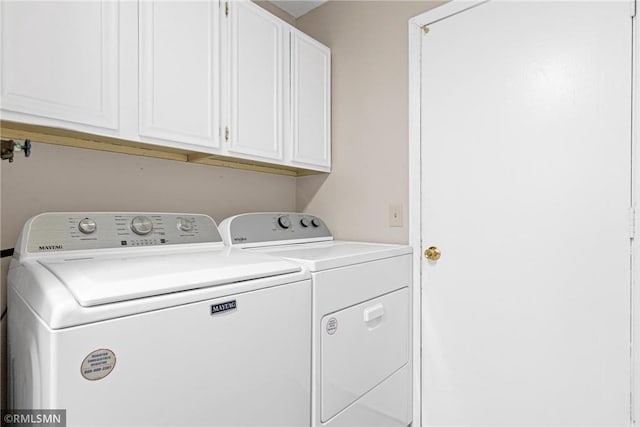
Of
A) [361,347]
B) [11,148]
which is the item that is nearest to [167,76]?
[11,148]

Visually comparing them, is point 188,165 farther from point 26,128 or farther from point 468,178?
point 468,178

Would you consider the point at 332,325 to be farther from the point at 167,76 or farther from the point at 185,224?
the point at 167,76

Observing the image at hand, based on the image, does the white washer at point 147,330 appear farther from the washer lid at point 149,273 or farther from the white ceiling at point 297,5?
the white ceiling at point 297,5

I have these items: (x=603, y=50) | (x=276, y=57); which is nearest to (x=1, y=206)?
(x=276, y=57)

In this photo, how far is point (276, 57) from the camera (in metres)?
1.73

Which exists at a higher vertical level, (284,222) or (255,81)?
(255,81)

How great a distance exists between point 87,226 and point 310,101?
1.24 m

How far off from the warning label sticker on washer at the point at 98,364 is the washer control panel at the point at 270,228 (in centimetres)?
84

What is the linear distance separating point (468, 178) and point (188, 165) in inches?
52.7

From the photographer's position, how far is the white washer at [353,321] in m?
1.24

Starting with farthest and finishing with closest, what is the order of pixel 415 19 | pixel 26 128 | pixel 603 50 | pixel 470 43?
pixel 415 19
pixel 470 43
pixel 603 50
pixel 26 128

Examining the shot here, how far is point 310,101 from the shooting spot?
192 cm

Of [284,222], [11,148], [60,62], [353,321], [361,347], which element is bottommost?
[361,347]

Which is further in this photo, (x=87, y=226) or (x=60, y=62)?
(x=87, y=226)
